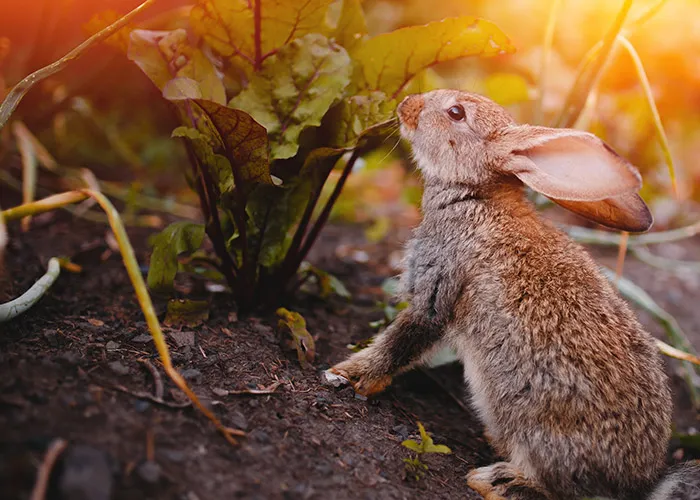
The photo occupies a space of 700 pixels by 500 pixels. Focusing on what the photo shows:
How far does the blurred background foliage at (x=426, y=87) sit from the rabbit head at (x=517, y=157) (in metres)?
1.12

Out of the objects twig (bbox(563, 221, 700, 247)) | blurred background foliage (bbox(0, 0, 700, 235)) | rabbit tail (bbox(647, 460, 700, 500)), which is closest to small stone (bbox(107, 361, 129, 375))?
rabbit tail (bbox(647, 460, 700, 500))

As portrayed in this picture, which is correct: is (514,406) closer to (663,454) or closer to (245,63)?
(663,454)

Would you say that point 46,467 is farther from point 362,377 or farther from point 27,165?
point 27,165

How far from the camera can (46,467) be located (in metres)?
1.95

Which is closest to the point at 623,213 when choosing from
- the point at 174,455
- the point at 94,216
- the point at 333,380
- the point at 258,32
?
the point at 333,380

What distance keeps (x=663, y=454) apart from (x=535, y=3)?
Answer: 487 centimetres

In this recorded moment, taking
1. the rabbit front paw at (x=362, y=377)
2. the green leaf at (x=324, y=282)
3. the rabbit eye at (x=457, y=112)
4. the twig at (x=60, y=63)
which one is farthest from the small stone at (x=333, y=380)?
the twig at (x=60, y=63)

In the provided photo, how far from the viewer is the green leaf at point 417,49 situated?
3.27m

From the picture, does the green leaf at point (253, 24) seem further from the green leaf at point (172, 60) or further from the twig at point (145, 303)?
the twig at point (145, 303)

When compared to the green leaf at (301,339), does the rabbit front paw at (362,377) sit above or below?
below

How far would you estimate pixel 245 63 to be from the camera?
3340mm

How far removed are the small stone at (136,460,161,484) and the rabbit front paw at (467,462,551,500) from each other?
1509 mm

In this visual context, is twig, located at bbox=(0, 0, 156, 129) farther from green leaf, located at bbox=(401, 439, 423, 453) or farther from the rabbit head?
green leaf, located at bbox=(401, 439, 423, 453)

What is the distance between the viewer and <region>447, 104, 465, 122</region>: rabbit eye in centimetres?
361
